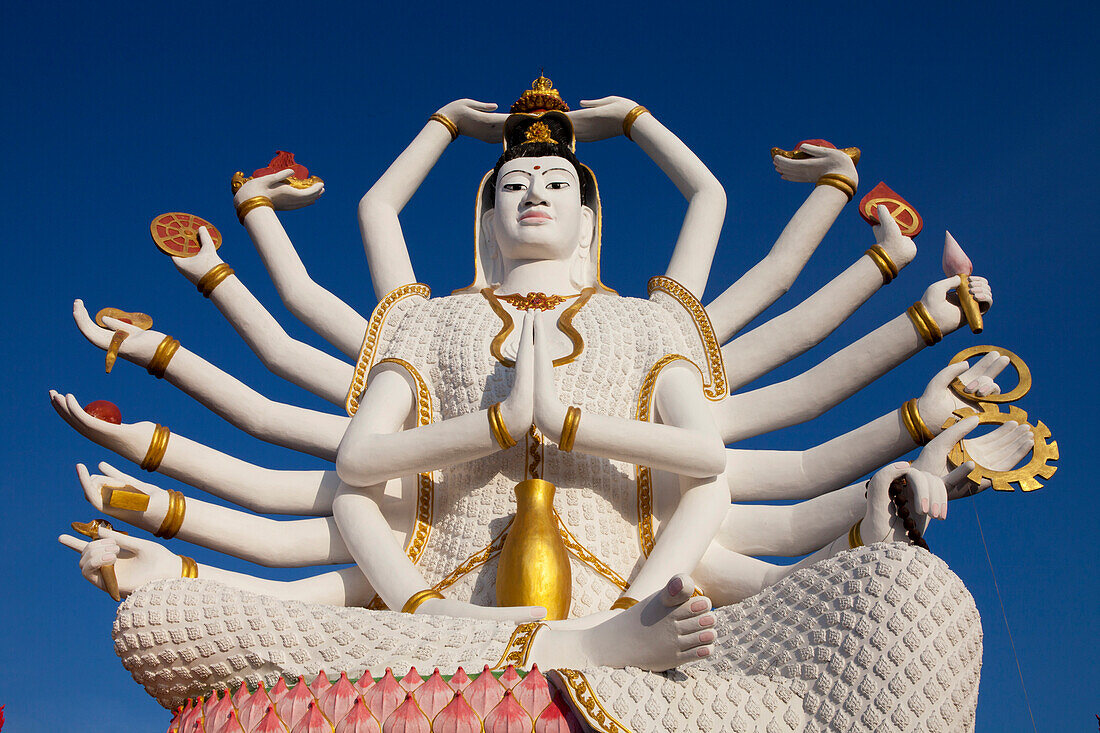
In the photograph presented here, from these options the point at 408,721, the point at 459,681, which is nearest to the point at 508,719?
the point at 459,681

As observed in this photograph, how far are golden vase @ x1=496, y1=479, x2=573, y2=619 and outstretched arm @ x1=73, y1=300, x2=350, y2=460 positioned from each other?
1.64 meters

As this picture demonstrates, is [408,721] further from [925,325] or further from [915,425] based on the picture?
[925,325]

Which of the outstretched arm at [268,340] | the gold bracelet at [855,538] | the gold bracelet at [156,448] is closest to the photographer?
the gold bracelet at [855,538]

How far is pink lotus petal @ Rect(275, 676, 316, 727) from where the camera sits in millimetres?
4373

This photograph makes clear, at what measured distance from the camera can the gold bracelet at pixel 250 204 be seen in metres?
8.10

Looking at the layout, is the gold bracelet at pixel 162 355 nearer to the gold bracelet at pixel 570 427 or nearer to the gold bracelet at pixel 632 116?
the gold bracelet at pixel 570 427

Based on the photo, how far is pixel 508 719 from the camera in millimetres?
4207

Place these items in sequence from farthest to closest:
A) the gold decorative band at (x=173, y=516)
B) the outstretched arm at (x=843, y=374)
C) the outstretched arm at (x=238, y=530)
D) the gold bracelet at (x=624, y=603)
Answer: the outstretched arm at (x=843, y=374) → the gold decorative band at (x=173, y=516) → the outstretched arm at (x=238, y=530) → the gold bracelet at (x=624, y=603)

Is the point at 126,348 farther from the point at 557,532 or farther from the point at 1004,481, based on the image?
the point at 1004,481

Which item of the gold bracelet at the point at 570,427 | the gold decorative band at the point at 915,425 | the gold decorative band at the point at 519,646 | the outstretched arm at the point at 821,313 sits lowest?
the gold decorative band at the point at 519,646

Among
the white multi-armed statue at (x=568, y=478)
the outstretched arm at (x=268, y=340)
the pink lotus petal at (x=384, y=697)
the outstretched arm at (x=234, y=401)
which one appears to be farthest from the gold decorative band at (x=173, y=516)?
the pink lotus petal at (x=384, y=697)

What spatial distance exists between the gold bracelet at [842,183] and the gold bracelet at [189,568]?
4717 mm

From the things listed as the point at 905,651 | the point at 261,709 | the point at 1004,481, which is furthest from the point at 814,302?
the point at 261,709

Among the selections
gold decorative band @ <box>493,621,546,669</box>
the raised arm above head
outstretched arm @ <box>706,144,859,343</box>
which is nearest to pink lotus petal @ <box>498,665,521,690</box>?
gold decorative band @ <box>493,621,546,669</box>
